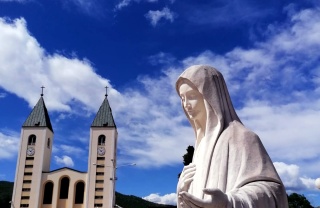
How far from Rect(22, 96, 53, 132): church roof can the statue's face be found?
205ft

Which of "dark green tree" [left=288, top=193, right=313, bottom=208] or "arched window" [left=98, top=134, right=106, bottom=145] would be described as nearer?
"dark green tree" [left=288, top=193, right=313, bottom=208]

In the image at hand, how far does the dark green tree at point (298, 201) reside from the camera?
132 ft

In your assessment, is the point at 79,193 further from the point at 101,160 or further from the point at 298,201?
the point at 298,201

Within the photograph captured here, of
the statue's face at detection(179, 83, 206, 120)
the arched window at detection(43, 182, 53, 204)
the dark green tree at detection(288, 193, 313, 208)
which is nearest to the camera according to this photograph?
the statue's face at detection(179, 83, 206, 120)

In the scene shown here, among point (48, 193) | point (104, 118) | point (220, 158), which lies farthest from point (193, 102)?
point (48, 193)

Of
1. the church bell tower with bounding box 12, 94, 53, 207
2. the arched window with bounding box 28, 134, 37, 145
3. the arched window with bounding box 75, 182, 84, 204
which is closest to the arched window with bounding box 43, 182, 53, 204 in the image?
the church bell tower with bounding box 12, 94, 53, 207

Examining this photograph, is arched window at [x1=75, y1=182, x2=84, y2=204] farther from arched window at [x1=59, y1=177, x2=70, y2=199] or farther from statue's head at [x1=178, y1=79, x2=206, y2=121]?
statue's head at [x1=178, y1=79, x2=206, y2=121]

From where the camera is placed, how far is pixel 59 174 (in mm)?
64250

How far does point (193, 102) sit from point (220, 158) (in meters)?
0.78

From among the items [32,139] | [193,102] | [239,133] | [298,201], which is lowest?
[239,133]

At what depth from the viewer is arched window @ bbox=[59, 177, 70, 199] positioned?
63159 millimetres

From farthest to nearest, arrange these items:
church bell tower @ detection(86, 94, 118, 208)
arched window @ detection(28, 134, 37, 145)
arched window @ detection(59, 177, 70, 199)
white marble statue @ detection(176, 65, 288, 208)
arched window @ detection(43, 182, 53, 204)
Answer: arched window @ detection(28, 134, 37, 145), arched window @ detection(59, 177, 70, 199), arched window @ detection(43, 182, 53, 204), church bell tower @ detection(86, 94, 118, 208), white marble statue @ detection(176, 65, 288, 208)

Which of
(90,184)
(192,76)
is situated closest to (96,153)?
(90,184)

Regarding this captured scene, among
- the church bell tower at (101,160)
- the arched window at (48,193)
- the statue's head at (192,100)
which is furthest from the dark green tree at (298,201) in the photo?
the statue's head at (192,100)
